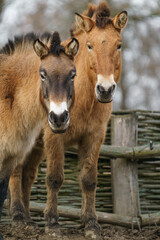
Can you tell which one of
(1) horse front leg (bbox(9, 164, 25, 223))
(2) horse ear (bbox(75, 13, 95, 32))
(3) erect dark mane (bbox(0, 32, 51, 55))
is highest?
(2) horse ear (bbox(75, 13, 95, 32))

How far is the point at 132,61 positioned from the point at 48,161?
949 cm

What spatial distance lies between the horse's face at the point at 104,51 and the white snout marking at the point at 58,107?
0.80 m

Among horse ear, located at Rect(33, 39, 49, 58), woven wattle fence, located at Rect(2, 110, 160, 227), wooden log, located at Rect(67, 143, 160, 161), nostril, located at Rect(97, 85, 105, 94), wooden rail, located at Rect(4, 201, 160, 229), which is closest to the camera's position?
horse ear, located at Rect(33, 39, 49, 58)

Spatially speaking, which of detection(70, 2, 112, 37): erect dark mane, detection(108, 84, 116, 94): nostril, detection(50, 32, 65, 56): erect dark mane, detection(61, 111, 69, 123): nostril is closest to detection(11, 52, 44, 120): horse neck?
detection(50, 32, 65, 56): erect dark mane

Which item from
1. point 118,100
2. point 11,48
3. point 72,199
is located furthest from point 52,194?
point 118,100

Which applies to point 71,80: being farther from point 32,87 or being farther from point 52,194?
point 52,194

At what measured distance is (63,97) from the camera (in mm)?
3924

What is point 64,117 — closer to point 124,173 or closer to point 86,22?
point 86,22

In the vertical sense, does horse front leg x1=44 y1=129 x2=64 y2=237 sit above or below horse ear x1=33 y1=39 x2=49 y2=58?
below

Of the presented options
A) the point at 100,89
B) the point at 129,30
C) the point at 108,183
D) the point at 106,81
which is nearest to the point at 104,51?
the point at 106,81

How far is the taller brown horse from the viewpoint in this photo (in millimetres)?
4914

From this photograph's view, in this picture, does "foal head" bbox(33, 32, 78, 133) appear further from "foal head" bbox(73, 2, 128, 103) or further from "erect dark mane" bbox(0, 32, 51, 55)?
"erect dark mane" bbox(0, 32, 51, 55)

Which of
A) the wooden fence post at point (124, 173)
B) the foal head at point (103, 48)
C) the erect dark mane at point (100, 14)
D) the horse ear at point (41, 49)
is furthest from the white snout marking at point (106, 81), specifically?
the wooden fence post at point (124, 173)

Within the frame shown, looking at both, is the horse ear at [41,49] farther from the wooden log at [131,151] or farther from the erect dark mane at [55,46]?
the wooden log at [131,151]
